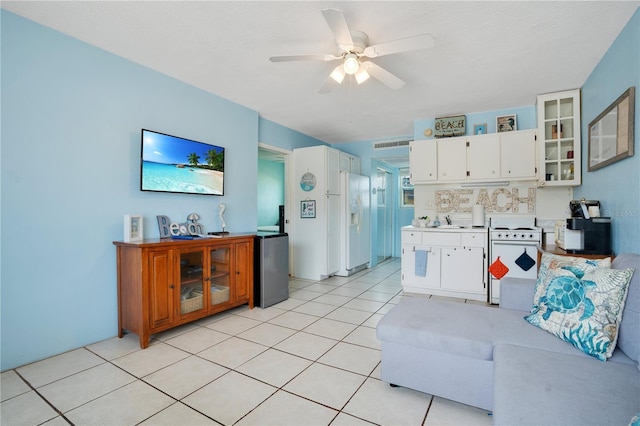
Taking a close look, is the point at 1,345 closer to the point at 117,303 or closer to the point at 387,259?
the point at 117,303

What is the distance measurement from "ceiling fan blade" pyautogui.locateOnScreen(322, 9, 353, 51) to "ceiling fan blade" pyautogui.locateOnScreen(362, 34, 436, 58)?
6.9 inches

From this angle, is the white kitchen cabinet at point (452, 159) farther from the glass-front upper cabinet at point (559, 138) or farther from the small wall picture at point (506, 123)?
the glass-front upper cabinet at point (559, 138)

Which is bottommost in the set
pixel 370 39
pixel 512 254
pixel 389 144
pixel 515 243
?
pixel 512 254

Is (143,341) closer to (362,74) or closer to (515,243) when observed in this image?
(362,74)

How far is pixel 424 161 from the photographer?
4488mm

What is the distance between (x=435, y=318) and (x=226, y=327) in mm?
2068

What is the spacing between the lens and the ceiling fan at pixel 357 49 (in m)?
2.00

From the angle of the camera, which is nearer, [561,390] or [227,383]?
[561,390]

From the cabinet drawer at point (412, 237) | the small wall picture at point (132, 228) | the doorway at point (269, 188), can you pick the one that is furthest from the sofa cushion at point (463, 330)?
the doorway at point (269, 188)

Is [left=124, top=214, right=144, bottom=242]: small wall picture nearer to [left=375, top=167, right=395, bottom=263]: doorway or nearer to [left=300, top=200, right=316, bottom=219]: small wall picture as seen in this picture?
[left=300, top=200, right=316, bottom=219]: small wall picture

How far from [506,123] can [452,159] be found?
0.85 metres

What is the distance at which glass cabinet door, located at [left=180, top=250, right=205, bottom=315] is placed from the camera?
2881 mm

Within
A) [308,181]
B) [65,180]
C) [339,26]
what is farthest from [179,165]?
[308,181]

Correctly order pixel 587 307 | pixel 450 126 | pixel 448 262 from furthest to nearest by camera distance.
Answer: pixel 450 126 < pixel 448 262 < pixel 587 307
